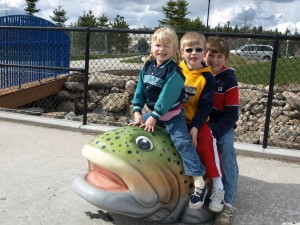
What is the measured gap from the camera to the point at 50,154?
4.75 metres

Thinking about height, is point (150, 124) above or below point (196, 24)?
below

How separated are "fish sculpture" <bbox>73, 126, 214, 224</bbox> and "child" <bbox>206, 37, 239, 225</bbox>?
16.2 inches

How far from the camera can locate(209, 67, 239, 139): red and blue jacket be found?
3.22 meters

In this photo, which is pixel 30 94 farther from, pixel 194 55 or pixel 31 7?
pixel 31 7

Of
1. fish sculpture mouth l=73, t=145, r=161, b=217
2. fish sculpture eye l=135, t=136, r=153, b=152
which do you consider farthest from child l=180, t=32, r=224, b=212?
fish sculpture mouth l=73, t=145, r=161, b=217

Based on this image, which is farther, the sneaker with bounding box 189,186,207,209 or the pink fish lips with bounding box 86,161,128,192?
the sneaker with bounding box 189,186,207,209

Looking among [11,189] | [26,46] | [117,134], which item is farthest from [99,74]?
[117,134]

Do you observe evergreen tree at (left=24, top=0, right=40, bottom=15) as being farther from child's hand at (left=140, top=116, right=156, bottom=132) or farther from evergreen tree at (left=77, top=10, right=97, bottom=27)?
child's hand at (left=140, top=116, right=156, bottom=132)

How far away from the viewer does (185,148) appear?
2838 millimetres

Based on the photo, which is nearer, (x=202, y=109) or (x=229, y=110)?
(x=202, y=109)

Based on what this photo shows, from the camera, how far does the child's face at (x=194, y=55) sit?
9.85 feet

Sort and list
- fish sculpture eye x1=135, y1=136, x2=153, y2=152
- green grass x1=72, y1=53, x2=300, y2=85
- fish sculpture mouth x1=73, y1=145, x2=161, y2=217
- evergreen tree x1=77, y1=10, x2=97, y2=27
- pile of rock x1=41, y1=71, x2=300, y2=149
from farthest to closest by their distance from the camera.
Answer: evergreen tree x1=77, y1=10, x2=97, y2=27, green grass x1=72, y1=53, x2=300, y2=85, pile of rock x1=41, y1=71, x2=300, y2=149, fish sculpture eye x1=135, y1=136, x2=153, y2=152, fish sculpture mouth x1=73, y1=145, x2=161, y2=217

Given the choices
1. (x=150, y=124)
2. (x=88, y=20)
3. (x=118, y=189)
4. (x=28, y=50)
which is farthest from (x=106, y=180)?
(x=88, y=20)

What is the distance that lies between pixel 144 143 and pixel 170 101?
13.8 inches
